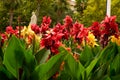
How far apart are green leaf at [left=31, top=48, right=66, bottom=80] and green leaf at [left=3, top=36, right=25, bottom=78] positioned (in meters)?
0.10

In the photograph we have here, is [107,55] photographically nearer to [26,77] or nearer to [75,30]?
[26,77]

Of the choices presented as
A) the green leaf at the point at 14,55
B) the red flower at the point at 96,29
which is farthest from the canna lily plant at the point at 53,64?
the red flower at the point at 96,29

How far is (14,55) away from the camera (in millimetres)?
2012

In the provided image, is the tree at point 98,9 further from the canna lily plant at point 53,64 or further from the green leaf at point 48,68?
the green leaf at point 48,68

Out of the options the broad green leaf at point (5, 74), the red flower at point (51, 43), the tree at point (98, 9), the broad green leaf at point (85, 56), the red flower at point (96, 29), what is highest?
the red flower at point (51, 43)

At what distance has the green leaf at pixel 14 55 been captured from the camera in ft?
6.55

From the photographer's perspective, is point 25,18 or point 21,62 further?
point 25,18

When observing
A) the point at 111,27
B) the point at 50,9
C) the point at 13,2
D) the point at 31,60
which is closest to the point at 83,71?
the point at 31,60

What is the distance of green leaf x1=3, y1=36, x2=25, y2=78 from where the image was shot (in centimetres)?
200

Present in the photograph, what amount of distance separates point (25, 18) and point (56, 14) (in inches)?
368

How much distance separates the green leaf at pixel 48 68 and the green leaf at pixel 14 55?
0.32 feet

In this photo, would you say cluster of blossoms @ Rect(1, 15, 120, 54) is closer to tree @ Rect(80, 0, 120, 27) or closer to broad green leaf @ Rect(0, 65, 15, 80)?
broad green leaf @ Rect(0, 65, 15, 80)

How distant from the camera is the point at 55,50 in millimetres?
2434

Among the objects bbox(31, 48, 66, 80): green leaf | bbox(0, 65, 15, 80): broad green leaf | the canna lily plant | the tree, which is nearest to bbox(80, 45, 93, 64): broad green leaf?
the canna lily plant
